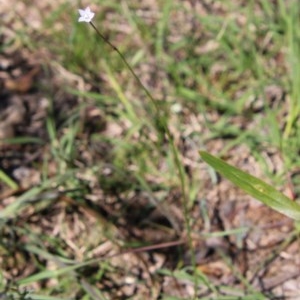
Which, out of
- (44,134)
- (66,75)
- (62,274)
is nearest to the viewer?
(62,274)

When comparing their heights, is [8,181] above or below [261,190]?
above

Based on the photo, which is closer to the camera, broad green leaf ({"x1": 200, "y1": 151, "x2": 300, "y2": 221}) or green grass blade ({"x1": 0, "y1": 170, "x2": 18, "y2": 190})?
broad green leaf ({"x1": 200, "y1": 151, "x2": 300, "y2": 221})

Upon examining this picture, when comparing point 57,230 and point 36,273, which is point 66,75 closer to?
point 57,230

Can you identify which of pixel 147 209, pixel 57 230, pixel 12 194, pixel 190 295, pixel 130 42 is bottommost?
pixel 190 295

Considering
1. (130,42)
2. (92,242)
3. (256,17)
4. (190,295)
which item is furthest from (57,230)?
(256,17)

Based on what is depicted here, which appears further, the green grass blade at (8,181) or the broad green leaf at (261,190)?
the green grass blade at (8,181)

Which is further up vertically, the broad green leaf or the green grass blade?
the green grass blade

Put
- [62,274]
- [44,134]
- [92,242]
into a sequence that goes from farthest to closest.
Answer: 1. [44,134]
2. [92,242]
3. [62,274]

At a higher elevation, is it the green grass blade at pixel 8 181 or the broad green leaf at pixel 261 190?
the green grass blade at pixel 8 181

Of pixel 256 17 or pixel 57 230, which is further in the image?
pixel 256 17

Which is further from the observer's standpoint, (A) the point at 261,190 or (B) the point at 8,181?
(B) the point at 8,181

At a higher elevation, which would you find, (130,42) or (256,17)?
(130,42)
